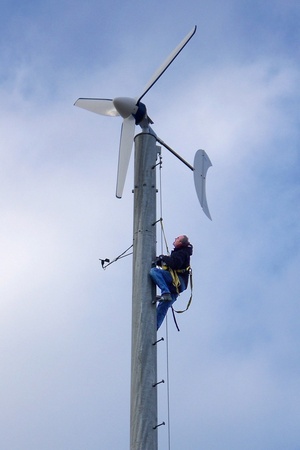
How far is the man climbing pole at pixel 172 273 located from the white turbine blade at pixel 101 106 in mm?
3647

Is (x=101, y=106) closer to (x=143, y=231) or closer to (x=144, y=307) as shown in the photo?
(x=143, y=231)

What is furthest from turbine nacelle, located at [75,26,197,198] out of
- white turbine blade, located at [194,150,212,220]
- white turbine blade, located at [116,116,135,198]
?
white turbine blade, located at [194,150,212,220]

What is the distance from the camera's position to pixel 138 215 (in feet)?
53.2

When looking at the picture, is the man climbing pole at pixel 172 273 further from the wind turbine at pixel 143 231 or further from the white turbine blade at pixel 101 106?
the white turbine blade at pixel 101 106

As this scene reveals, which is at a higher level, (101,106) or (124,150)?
(101,106)

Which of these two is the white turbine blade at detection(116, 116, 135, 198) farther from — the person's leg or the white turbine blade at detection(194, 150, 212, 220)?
the person's leg

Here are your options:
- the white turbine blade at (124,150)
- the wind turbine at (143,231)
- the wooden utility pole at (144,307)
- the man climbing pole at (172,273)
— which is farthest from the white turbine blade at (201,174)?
the white turbine blade at (124,150)

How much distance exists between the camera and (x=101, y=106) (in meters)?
18.6

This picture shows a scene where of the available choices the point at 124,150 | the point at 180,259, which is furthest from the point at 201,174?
the point at 180,259

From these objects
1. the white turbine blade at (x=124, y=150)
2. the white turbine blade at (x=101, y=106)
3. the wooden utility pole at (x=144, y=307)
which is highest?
the white turbine blade at (x=101, y=106)

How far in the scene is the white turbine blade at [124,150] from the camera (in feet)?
55.3

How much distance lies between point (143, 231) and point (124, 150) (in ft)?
7.36

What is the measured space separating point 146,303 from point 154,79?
5.73 m

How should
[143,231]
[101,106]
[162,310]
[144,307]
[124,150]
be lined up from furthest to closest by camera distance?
1. [101,106]
2. [124,150]
3. [162,310]
4. [143,231]
5. [144,307]
